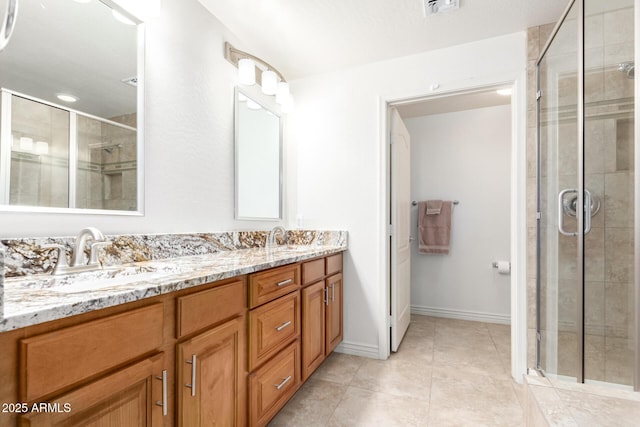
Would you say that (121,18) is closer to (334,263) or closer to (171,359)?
(171,359)

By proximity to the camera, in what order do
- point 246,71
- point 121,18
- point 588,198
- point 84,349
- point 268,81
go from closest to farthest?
point 84,349 < point 121,18 < point 588,198 < point 246,71 < point 268,81

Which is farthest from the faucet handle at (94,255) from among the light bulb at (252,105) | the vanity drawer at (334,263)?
the light bulb at (252,105)

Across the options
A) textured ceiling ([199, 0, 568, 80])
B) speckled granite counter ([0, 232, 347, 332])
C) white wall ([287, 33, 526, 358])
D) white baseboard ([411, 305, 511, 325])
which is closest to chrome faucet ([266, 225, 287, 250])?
white wall ([287, 33, 526, 358])

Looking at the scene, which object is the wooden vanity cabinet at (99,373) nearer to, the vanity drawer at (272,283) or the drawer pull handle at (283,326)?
the vanity drawer at (272,283)

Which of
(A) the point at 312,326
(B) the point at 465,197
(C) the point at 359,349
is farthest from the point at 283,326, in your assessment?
(B) the point at 465,197

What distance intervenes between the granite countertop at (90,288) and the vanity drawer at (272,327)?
0.20 m

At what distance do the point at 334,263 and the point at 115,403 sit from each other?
157 centimetres

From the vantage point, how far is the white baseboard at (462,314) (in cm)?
306

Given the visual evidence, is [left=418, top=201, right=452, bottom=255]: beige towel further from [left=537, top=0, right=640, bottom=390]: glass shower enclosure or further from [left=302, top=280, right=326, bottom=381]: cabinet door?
[left=302, top=280, right=326, bottom=381]: cabinet door

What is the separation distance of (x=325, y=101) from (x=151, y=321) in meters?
2.16

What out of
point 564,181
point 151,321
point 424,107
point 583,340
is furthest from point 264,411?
point 424,107

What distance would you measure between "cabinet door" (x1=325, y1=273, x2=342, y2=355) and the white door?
429 millimetres

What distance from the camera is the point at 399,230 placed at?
2512mm

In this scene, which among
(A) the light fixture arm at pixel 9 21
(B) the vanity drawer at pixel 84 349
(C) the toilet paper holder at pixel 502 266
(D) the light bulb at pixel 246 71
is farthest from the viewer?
(C) the toilet paper holder at pixel 502 266
